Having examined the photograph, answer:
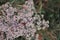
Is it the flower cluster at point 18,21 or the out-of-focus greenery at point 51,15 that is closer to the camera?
the flower cluster at point 18,21

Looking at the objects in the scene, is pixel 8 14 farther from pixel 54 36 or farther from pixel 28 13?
pixel 54 36

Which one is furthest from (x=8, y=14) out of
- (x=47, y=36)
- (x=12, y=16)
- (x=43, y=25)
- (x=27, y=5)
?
(x=47, y=36)

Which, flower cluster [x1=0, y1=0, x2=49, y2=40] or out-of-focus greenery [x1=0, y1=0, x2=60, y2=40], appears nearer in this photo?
flower cluster [x1=0, y1=0, x2=49, y2=40]

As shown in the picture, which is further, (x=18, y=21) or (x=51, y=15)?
(x=51, y=15)

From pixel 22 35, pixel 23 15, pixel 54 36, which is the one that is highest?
pixel 23 15

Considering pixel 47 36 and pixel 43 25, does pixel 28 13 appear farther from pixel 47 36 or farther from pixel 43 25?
pixel 47 36

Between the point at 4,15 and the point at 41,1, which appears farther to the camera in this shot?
the point at 41,1

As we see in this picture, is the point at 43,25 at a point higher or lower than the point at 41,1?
lower
